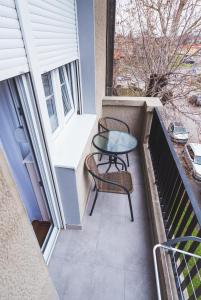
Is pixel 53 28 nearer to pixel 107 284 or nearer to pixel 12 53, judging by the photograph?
pixel 12 53

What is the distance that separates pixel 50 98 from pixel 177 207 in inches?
70.0

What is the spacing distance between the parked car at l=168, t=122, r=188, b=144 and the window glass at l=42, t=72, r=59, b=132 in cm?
450

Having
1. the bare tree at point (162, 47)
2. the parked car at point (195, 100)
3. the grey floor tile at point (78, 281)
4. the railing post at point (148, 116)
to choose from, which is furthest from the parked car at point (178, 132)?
the grey floor tile at point (78, 281)

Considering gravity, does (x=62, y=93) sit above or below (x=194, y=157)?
above

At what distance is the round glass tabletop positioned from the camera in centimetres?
255

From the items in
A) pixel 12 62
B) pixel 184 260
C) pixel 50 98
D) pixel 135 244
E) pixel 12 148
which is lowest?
pixel 135 244

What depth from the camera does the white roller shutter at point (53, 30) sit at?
126 centimetres

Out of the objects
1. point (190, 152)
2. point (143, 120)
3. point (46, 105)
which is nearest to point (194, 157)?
point (190, 152)

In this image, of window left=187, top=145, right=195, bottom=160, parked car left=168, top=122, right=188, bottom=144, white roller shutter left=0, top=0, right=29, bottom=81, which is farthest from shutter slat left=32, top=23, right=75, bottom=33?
window left=187, top=145, right=195, bottom=160

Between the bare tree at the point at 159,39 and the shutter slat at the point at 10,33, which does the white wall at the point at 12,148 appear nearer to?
the shutter slat at the point at 10,33

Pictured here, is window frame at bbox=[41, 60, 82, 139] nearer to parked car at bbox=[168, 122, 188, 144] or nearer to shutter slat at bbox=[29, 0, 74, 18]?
shutter slat at bbox=[29, 0, 74, 18]

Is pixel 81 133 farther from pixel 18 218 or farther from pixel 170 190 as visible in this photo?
pixel 18 218

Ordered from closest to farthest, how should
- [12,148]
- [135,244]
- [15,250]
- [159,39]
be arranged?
1. [15,250]
2. [12,148]
3. [135,244]
4. [159,39]

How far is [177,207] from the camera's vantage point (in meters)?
1.76
